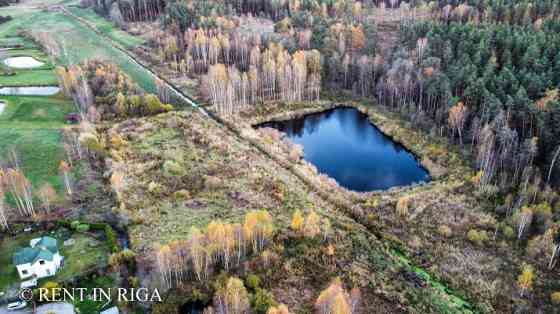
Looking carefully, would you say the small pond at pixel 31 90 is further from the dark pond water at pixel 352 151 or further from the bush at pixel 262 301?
the bush at pixel 262 301

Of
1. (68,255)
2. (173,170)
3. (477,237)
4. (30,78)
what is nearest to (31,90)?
(30,78)

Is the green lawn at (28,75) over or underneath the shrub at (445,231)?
over

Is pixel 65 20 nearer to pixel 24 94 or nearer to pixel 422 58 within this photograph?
pixel 24 94

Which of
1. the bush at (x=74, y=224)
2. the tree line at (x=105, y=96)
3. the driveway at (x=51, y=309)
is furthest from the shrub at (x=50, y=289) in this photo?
the tree line at (x=105, y=96)

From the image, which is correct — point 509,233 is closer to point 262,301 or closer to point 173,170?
point 262,301

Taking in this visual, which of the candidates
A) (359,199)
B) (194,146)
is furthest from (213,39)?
(359,199)

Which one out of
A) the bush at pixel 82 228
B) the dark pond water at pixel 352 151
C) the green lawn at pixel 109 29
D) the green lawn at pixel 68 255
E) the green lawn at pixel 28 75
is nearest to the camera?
the green lawn at pixel 68 255

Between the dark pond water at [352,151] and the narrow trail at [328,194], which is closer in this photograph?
the narrow trail at [328,194]
